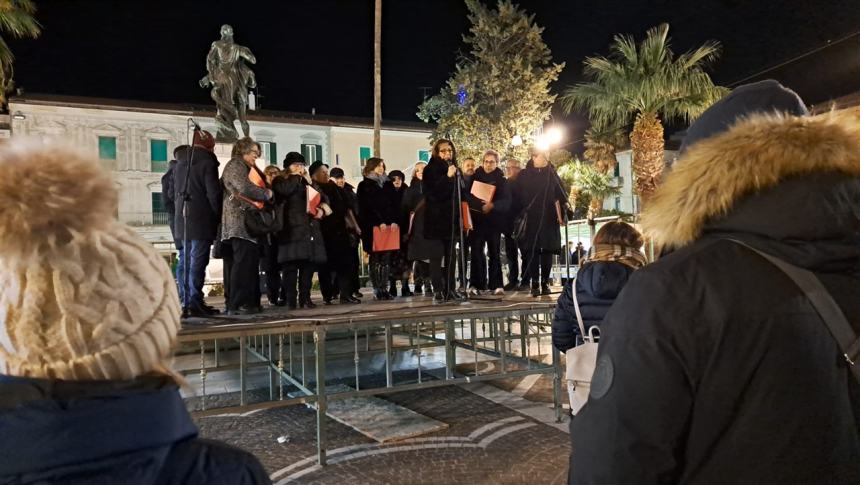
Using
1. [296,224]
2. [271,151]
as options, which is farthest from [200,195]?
[271,151]

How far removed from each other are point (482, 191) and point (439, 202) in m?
1.46

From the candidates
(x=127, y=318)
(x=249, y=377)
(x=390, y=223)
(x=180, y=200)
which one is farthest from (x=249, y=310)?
(x=127, y=318)

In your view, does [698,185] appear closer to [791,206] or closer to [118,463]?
[791,206]

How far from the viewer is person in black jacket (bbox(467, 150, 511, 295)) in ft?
28.1

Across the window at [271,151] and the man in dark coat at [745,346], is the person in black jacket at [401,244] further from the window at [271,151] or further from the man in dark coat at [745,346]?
the window at [271,151]

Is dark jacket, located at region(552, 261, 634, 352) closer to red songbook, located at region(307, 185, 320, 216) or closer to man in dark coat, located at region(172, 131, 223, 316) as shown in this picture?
red songbook, located at region(307, 185, 320, 216)

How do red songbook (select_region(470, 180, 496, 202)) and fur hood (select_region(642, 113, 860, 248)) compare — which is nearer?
fur hood (select_region(642, 113, 860, 248))

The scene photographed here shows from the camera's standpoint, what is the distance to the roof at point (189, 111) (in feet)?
114

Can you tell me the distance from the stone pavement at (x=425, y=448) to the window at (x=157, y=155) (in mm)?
34935

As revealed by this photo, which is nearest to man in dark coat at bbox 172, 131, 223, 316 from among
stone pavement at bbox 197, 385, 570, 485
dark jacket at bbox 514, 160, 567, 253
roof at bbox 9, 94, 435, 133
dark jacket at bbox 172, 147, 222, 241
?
dark jacket at bbox 172, 147, 222, 241

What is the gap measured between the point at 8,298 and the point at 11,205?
177 millimetres

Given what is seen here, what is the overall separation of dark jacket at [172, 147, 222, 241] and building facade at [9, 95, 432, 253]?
28.5m

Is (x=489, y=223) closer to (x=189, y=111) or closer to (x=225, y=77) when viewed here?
(x=225, y=77)

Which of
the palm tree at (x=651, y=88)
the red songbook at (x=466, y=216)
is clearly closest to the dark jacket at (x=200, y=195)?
the red songbook at (x=466, y=216)
